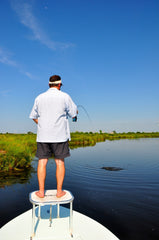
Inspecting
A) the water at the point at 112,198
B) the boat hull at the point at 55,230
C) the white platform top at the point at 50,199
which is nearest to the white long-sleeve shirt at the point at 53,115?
the white platform top at the point at 50,199

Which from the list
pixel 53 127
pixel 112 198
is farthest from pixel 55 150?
pixel 112 198

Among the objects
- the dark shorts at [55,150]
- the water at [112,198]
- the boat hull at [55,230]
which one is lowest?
the water at [112,198]

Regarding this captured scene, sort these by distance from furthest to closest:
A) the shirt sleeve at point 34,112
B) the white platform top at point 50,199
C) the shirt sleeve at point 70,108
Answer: the shirt sleeve at point 34,112 < the shirt sleeve at point 70,108 < the white platform top at point 50,199

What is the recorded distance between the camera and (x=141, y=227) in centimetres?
475

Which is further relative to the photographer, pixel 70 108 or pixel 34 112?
Answer: pixel 34 112

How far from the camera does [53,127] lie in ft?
10.2

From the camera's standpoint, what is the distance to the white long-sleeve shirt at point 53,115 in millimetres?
3119

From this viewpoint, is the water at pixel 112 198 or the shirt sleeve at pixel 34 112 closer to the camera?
the shirt sleeve at pixel 34 112

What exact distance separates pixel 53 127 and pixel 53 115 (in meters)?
0.19

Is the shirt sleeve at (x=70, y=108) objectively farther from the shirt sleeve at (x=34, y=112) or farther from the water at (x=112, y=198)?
the water at (x=112, y=198)

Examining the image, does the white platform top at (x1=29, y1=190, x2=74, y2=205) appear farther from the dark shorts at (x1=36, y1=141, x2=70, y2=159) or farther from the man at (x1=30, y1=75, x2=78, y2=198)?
the dark shorts at (x1=36, y1=141, x2=70, y2=159)

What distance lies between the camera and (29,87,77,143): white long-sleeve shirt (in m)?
3.12

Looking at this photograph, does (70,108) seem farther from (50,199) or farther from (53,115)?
(50,199)

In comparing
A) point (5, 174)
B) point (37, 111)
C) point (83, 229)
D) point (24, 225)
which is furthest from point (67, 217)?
point (5, 174)
